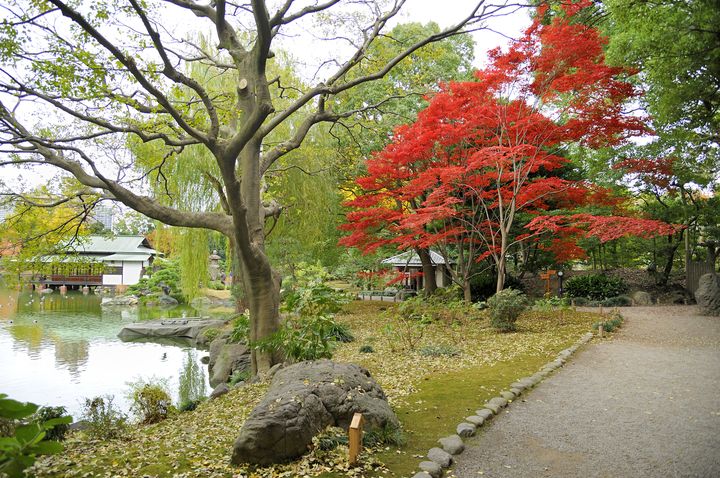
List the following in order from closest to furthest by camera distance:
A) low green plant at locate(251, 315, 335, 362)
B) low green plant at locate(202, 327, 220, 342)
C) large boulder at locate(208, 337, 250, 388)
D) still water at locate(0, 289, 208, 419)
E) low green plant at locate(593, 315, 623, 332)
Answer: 1. low green plant at locate(251, 315, 335, 362)
2. still water at locate(0, 289, 208, 419)
3. large boulder at locate(208, 337, 250, 388)
4. low green plant at locate(593, 315, 623, 332)
5. low green plant at locate(202, 327, 220, 342)

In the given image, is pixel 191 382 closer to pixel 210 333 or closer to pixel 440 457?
pixel 210 333

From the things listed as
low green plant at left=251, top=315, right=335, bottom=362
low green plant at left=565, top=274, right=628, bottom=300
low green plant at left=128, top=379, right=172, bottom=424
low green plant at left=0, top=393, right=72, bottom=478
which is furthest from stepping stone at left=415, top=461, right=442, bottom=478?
low green plant at left=565, top=274, right=628, bottom=300

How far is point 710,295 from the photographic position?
1195 cm

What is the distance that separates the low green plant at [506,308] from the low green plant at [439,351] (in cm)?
197

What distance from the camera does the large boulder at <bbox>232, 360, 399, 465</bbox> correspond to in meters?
3.39

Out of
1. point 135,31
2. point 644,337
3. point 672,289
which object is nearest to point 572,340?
point 644,337

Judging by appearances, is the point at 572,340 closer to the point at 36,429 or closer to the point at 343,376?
the point at 343,376

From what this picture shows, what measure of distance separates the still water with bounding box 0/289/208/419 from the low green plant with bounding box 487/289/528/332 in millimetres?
6331

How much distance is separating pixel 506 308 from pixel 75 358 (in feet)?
34.0

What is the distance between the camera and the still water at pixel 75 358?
28.7ft

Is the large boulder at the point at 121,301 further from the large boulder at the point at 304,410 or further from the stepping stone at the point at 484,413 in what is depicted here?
the stepping stone at the point at 484,413

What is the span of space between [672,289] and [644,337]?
30.3 ft

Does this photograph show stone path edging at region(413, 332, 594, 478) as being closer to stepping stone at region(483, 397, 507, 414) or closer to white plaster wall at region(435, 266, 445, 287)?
stepping stone at region(483, 397, 507, 414)

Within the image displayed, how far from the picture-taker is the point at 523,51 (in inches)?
401
